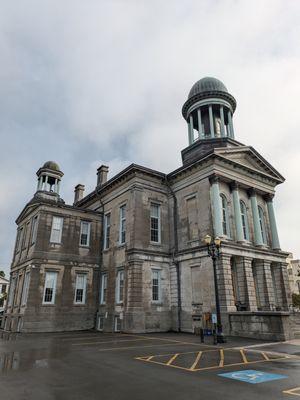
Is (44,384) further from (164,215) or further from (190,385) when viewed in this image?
(164,215)

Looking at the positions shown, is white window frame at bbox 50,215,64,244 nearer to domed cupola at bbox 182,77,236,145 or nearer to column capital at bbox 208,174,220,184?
column capital at bbox 208,174,220,184

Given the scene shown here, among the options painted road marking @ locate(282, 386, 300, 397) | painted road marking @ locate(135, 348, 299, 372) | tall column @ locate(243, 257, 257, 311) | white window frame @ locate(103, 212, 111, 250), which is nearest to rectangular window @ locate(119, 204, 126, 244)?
white window frame @ locate(103, 212, 111, 250)

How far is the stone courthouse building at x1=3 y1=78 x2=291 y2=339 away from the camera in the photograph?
22375 millimetres

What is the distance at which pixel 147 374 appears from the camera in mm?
8578

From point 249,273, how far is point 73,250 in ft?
49.9

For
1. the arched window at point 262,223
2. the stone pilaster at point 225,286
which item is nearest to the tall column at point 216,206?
the stone pilaster at point 225,286

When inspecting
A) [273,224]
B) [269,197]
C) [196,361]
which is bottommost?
[196,361]

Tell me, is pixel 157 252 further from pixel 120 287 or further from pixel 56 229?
pixel 56 229

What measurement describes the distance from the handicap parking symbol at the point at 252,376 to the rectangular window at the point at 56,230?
67.4ft

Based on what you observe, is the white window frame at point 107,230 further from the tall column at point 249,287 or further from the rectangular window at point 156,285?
the tall column at point 249,287

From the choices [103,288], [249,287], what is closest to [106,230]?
[103,288]

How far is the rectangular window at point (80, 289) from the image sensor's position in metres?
26.0

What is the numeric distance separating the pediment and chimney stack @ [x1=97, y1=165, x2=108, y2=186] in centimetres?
1488

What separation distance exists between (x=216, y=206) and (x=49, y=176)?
17.5 m
